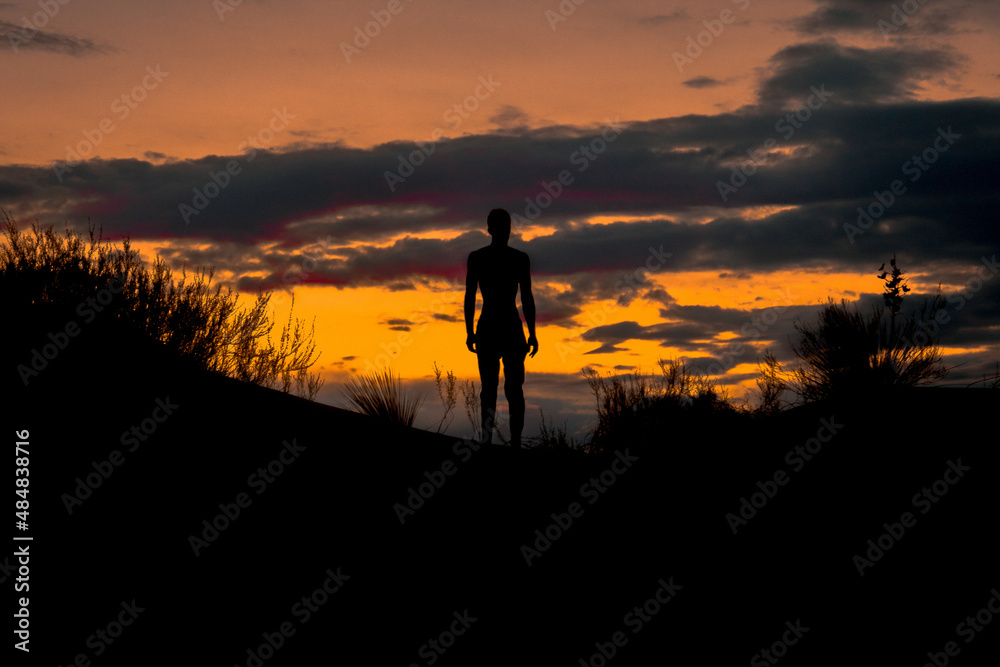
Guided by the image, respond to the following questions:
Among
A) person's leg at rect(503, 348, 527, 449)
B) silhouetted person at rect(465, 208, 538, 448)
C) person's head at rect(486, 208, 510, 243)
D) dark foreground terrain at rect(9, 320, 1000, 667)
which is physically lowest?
dark foreground terrain at rect(9, 320, 1000, 667)

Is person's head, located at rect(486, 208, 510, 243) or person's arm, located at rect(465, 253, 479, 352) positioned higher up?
person's head, located at rect(486, 208, 510, 243)

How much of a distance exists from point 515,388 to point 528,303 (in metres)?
1.05

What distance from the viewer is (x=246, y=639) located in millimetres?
5840

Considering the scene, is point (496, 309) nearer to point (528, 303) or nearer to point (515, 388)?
point (528, 303)

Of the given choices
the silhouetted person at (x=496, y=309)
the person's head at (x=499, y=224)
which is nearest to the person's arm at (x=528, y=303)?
the silhouetted person at (x=496, y=309)

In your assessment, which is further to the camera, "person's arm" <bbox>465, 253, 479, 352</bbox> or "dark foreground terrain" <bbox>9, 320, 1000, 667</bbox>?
"person's arm" <bbox>465, 253, 479, 352</bbox>

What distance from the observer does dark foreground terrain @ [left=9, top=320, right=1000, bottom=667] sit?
229 inches

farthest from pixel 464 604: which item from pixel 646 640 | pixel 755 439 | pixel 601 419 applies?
pixel 601 419

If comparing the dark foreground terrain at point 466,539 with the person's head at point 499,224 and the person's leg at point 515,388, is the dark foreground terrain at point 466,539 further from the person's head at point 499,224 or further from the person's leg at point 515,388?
the person's head at point 499,224

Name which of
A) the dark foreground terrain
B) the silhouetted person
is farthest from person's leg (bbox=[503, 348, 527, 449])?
the dark foreground terrain

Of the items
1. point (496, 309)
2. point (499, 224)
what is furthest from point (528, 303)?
point (499, 224)

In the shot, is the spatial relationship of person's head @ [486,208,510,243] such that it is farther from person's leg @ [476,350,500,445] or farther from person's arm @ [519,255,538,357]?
person's leg @ [476,350,500,445]

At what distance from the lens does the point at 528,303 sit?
→ 9789 mm

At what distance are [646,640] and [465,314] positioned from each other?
482 cm
